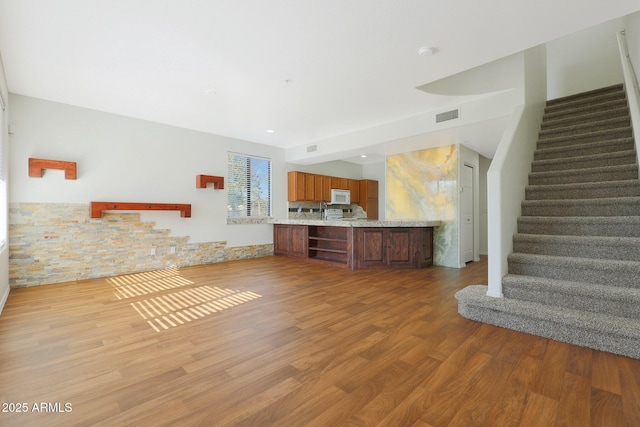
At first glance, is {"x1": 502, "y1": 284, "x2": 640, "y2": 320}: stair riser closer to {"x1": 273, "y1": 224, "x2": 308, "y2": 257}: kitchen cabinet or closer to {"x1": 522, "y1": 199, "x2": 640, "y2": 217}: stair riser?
{"x1": 522, "y1": 199, "x2": 640, "y2": 217}: stair riser

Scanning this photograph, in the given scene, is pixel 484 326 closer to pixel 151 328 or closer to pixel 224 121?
pixel 151 328

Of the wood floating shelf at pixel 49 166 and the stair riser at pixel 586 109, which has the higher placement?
the stair riser at pixel 586 109

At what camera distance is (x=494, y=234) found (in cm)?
284

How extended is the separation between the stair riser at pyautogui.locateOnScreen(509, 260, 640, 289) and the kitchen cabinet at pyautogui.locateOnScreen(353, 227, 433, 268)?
8.22 feet

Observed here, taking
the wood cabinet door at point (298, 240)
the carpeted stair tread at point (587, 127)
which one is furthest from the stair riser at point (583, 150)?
the wood cabinet door at point (298, 240)

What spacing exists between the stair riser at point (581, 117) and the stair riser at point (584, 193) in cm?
161

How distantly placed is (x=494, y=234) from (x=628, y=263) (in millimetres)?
1030

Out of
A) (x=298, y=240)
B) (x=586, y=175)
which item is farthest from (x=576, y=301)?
(x=298, y=240)

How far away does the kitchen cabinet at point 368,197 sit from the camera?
9.36 m

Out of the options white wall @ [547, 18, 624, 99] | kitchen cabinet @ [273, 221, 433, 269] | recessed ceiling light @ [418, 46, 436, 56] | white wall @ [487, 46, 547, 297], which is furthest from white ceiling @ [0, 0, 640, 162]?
white wall @ [547, 18, 624, 99]

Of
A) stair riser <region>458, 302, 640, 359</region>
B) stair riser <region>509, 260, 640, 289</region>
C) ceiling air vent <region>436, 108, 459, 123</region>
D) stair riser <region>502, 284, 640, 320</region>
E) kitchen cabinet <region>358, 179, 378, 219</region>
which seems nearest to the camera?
stair riser <region>458, 302, 640, 359</region>

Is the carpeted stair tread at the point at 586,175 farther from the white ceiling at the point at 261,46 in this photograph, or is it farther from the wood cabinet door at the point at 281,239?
the wood cabinet door at the point at 281,239

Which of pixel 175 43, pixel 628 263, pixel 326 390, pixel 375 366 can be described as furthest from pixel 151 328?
pixel 628 263

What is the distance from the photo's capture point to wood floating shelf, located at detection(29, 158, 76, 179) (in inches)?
163
